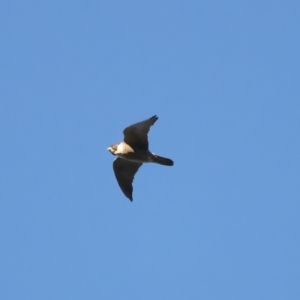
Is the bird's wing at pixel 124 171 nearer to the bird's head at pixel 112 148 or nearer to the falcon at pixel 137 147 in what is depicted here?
the falcon at pixel 137 147

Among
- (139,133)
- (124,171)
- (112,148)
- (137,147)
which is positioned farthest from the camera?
(124,171)

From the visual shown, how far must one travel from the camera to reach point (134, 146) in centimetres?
1958

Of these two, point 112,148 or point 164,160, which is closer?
point 164,160

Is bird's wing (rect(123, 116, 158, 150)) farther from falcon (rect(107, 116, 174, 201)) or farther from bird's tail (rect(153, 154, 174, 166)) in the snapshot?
bird's tail (rect(153, 154, 174, 166))

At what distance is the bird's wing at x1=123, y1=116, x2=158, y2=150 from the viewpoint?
1908cm

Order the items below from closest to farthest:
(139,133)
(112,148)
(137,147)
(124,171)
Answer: (139,133) → (137,147) → (112,148) → (124,171)

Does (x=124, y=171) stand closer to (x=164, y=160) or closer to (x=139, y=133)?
(x=164, y=160)

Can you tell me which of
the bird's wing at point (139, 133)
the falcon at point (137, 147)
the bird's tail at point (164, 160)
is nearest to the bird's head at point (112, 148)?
the falcon at point (137, 147)

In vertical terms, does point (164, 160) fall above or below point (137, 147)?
below

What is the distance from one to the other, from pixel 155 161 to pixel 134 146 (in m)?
0.59

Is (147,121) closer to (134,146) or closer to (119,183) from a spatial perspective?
(134,146)

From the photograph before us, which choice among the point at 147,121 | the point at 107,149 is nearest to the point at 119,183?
the point at 107,149

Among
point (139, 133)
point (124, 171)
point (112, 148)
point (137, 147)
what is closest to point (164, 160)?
point (137, 147)

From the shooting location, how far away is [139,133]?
19.2 metres
